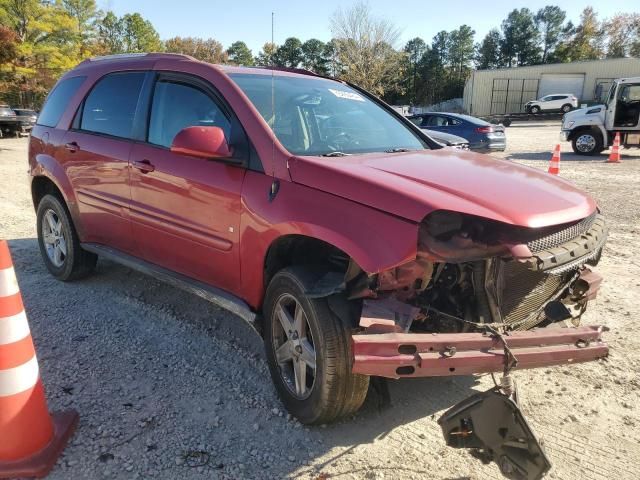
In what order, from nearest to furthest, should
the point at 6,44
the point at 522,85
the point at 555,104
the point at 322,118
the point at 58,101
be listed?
1. the point at 322,118
2. the point at 58,101
3. the point at 6,44
4. the point at 555,104
5. the point at 522,85

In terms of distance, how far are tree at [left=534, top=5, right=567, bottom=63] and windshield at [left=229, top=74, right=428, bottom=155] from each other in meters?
87.3

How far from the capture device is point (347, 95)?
412 cm

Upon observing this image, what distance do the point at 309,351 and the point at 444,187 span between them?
Answer: 3.65 ft

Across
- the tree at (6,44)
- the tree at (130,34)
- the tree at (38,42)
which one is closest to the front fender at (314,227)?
the tree at (6,44)

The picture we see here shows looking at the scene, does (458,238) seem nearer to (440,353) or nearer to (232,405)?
(440,353)

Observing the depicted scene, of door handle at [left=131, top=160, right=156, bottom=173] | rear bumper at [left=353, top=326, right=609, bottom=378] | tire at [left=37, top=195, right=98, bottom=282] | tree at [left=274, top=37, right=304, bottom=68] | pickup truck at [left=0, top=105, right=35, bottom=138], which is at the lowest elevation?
pickup truck at [left=0, top=105, right=35, bottom=138]

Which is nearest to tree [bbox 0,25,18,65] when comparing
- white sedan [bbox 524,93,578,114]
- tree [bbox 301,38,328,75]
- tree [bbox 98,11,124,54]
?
tree [bbox 98,11,124,54]

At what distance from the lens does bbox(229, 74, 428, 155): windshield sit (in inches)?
129

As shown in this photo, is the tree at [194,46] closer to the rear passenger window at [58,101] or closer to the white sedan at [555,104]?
the white sedan at [555,104]

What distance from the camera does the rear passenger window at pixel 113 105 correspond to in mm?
4082

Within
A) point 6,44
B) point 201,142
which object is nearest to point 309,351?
point 201,142

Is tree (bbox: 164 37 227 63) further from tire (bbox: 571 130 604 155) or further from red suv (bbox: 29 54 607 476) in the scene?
red suv (bbox: 29 54 607 476)

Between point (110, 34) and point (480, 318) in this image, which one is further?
point (110, 34)

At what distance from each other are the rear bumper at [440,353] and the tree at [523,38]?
8823 cm
